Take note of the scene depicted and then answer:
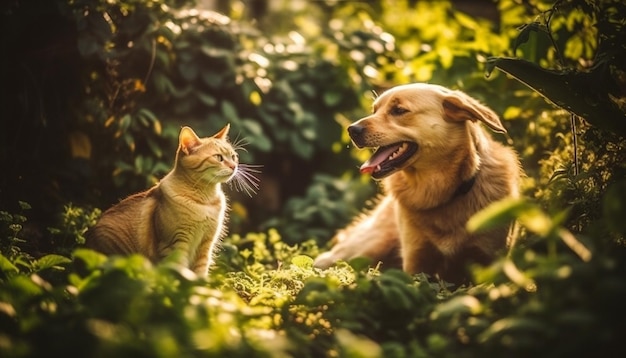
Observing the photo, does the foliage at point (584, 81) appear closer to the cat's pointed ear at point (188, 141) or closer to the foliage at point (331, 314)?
the foliage at point (331, 314)

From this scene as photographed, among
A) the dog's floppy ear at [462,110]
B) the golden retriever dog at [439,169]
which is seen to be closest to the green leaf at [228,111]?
the golden retriever dog at [439,169]

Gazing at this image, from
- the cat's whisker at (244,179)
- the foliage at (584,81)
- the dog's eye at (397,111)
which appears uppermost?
the foliage at (584,81)

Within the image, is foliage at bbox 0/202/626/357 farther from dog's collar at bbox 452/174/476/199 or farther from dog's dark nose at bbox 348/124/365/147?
dog's dark nose at bbox 348/124/365/147

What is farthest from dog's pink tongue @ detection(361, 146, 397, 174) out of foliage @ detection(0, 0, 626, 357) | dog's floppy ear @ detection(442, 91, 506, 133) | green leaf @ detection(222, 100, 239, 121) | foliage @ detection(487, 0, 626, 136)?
green leaf @ detection(222, 100, 239, 121)

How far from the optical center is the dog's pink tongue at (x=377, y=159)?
12.3 ft

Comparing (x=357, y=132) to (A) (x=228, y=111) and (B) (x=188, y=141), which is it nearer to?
(B) (x=188, y=141)

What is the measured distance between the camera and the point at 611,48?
11.5 feet

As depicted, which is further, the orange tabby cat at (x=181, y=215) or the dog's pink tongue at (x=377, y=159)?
the dog's pink tongue at (x=377, y=159)

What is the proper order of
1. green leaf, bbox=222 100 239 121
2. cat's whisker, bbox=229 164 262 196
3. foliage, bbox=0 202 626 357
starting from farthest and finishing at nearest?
1. green leaf, bbox=222 100 239 121
2. cat's whisker, bbox=229 164 262 196
3. foliage, bbox=0 202 626 357

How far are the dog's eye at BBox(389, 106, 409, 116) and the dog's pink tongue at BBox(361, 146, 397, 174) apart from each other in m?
0.20

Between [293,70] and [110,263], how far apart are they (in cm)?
422

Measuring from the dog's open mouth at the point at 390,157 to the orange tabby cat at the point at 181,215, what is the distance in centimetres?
89

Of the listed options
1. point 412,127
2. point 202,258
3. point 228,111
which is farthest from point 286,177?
point 202,258

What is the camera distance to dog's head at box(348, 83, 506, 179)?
3.72m
